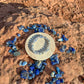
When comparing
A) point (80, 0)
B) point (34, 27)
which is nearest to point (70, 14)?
point (80, 0)

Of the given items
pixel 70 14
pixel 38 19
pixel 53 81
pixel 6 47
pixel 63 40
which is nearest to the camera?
pixel 53 81

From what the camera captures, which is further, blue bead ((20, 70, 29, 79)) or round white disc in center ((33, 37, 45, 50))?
round white disc in center ((33, 37, 45, 50))

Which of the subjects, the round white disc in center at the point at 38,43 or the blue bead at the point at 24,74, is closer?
the blue bead at the point at 24,74

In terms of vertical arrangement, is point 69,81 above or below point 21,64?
below

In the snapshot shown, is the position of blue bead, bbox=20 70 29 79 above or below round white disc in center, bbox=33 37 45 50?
below

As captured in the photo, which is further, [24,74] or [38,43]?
[38,43]

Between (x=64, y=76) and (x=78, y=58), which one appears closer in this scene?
(x=64, y=76)

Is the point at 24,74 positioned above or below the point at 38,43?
below

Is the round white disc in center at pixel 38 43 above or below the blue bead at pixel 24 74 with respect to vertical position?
above

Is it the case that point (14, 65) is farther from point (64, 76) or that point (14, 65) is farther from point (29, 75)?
point (64, 76)

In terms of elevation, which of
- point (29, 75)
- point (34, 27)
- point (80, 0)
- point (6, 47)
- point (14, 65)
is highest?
point (80, 0)

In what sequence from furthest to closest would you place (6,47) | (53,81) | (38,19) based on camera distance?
(38,19)
(6,47)
(53,81)
